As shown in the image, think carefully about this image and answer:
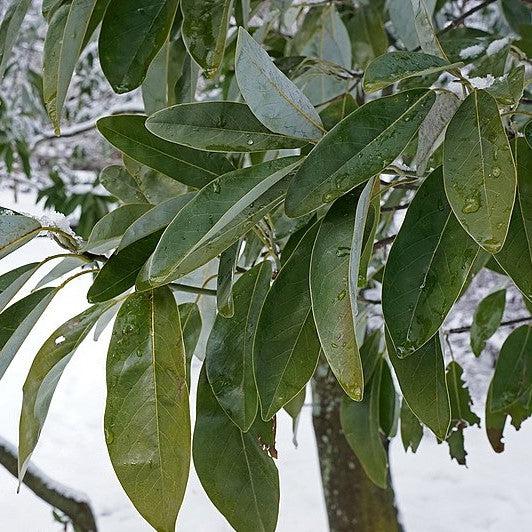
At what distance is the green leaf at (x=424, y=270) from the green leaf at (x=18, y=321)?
19 centimetres

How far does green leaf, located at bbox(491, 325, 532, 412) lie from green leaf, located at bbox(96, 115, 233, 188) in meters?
0.46

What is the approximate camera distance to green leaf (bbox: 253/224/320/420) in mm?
346

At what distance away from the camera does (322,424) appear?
1.31m

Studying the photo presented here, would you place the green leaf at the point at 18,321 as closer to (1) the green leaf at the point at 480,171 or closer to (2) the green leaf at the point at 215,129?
(2) the green leaf at the point at 215,129

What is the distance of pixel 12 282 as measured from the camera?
366 mm

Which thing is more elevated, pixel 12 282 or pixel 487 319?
pixel 487 319

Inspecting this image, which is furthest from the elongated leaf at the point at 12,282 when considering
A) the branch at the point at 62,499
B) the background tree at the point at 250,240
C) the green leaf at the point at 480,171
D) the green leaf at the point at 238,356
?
the branch at the point at 62,499

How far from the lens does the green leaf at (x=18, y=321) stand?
36 centimetres

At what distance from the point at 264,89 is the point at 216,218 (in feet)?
0.24

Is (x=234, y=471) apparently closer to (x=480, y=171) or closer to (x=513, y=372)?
(x=480, y=171)

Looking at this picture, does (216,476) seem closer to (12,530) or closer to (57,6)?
(57,6)

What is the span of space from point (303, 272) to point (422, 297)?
0.06m

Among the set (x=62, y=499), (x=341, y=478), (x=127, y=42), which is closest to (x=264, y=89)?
(x=127, y=42)

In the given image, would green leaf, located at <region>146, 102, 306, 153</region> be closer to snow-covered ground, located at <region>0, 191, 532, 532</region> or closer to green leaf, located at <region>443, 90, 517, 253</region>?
green leaf, located at <region>443, 90, 517, 253</region>
